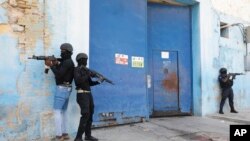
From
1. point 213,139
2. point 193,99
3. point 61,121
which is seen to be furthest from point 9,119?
point 193,99

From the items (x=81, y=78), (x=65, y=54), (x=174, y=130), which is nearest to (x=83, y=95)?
(x=81, y=78)

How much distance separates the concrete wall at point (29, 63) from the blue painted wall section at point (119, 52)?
814 millimetres

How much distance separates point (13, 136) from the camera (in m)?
5.98

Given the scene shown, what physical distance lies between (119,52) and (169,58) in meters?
2.24

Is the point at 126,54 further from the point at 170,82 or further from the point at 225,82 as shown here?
the point at 225,82

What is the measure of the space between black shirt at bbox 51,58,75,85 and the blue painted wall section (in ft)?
3.46

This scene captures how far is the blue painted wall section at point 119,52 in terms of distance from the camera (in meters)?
7.52

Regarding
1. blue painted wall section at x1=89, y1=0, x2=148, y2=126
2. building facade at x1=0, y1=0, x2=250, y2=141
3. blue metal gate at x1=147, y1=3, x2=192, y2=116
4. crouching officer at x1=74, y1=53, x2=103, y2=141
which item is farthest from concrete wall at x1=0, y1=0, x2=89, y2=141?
blue metal gate at x1=147, y1=3, x2=192, y2=116

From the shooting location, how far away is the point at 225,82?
10836 millimetres

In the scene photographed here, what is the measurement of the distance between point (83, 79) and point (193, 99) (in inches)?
196

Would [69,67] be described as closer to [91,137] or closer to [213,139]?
[91,137]

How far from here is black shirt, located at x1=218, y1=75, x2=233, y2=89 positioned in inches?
426

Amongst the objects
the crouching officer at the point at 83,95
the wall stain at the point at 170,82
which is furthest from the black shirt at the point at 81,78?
the wall stain at the point at 170,82

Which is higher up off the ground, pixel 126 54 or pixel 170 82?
pixel 126 54
